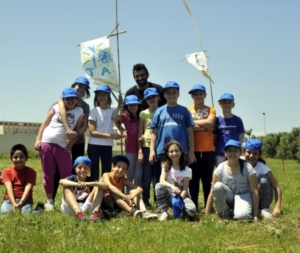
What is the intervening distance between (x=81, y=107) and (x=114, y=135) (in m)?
0.74

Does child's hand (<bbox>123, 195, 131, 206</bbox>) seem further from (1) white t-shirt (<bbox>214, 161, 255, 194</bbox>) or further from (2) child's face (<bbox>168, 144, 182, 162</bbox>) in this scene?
(1) white t-shirt (<bbox>214, 161, 255, 194</bbox>)

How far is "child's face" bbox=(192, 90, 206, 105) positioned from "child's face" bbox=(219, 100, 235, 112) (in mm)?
275

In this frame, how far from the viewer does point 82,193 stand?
6754 millimetres

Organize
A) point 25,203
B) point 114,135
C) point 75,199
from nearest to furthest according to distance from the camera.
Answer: point 75,199, point 25,203, point 114,135

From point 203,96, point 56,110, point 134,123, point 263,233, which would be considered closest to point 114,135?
point 134,123

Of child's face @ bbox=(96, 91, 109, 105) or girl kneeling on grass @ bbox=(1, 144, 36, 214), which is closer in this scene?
girl kneeling on grass @ bbox=(1, 144, 36, 214)

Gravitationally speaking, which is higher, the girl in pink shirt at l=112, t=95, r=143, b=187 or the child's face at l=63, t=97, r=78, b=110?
the child's face at l=63, t=97, r=78, b=110

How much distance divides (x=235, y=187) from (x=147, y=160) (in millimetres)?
1460

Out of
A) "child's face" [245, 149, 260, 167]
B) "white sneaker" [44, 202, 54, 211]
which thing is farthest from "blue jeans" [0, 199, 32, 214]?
"child's face" [245, 149, 260, 167]

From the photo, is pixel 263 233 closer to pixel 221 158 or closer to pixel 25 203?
pixel 221 158

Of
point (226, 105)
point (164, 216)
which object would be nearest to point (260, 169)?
point (226, 105)

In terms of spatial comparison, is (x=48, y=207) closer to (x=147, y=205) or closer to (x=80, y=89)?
(x=147, y=205)

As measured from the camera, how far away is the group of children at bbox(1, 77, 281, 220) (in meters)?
6.51

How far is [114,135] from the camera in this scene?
7.42 m
